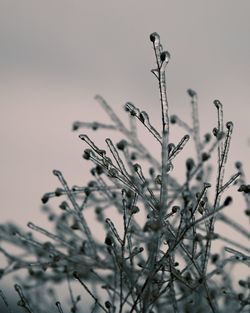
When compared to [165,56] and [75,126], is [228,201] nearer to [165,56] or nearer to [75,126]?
[165,56]

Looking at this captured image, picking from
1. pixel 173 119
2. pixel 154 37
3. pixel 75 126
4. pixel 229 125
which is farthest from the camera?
pixel 173 119

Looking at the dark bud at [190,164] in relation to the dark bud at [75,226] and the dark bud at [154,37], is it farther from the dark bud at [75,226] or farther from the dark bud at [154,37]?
the dark bud at [75,226]

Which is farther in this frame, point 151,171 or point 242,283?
point 151,171

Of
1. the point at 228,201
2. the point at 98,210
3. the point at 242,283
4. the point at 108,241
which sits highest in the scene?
the point at 228,201

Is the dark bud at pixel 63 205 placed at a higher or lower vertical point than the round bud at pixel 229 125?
lower

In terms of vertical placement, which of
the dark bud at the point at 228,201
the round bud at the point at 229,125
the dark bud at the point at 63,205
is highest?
the round bud at the point at 229,125

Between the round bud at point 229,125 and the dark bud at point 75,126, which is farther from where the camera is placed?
the dark bud at point 75,126

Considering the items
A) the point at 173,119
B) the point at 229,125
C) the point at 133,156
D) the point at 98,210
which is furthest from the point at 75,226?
the point at 229,125

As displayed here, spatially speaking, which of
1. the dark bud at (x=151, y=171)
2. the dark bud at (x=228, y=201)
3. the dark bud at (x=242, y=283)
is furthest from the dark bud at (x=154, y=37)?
the dark bud at (x=242, y=283)

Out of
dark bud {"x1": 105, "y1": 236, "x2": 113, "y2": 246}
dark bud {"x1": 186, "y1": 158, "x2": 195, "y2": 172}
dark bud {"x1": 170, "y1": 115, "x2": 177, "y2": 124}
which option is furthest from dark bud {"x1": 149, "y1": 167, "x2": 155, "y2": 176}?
dark bud {"x1": 186, "y1": 158, "x2": 195, "y2": 172}

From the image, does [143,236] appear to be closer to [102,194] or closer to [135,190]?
[102,194]

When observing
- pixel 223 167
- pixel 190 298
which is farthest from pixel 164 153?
pixel 190 298

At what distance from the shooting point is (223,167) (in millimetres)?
3689

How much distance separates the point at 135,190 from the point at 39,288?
8.83 ft
